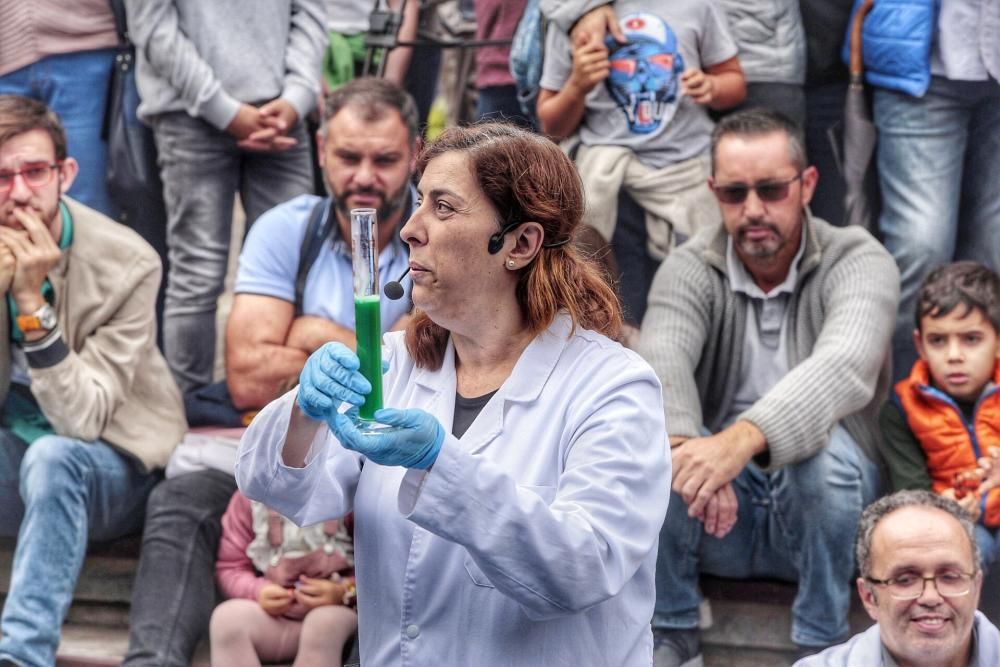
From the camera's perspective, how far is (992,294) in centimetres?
404

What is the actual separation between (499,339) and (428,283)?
163mm

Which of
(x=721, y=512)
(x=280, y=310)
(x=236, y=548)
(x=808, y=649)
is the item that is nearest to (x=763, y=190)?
(x=721, y=512)

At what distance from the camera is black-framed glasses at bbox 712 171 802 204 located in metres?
4.21

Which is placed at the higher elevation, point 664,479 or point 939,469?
point 664,479

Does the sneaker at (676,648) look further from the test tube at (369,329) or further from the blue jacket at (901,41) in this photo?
the test tube at (369,329)

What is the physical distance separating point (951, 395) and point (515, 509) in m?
2.24

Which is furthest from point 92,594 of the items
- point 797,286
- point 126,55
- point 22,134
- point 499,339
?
point 499,339

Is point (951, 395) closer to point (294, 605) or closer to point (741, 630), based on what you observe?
point (741, 630)

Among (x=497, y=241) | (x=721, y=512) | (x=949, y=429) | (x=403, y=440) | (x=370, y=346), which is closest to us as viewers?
(x=403, y=440)

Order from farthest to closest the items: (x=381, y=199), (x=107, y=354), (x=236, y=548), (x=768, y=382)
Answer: (x=381, y=199), (x=107, y=354), (x=768, y=382), (x=236, y=548)

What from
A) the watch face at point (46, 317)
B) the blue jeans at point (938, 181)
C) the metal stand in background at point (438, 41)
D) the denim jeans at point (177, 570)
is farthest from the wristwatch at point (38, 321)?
the blue jeans at point (938, 181)

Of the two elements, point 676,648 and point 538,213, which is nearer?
point 538,213

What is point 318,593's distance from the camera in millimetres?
3936

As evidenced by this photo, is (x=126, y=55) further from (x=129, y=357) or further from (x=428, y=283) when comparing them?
(x=428, y=283)
